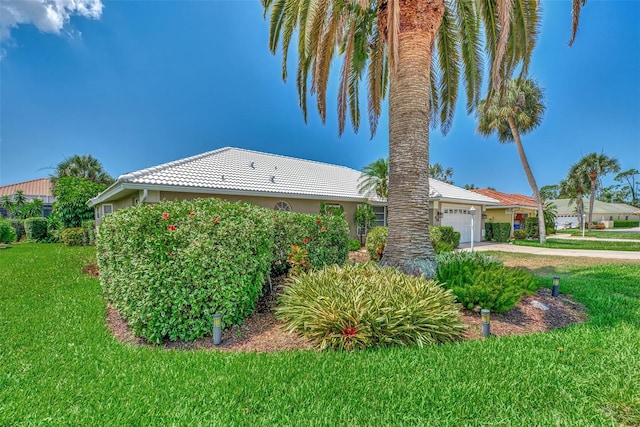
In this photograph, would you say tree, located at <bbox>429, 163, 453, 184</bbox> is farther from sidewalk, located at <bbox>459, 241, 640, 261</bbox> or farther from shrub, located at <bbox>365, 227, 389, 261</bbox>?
shrub, located at <bbox>365, 227, 389, 261</bbox>

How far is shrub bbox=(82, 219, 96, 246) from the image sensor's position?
19125 mm

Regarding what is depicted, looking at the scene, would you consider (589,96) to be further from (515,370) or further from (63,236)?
(63,236)

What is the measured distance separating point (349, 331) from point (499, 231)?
78.1 feet

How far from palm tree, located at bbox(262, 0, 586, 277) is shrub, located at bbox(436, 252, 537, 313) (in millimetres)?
517

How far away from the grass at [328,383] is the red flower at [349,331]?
0.30 m

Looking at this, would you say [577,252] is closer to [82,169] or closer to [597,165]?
[597,165]

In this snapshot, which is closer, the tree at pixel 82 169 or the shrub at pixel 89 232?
the shrub at pixel 89 232

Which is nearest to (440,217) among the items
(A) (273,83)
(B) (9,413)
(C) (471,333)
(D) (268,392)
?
(A) (273,83)

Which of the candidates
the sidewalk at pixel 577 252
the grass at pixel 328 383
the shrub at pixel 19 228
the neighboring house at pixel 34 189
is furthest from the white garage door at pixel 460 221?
the neighboring house at pixel 34 189

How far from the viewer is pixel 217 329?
4.38m

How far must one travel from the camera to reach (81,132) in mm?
23938

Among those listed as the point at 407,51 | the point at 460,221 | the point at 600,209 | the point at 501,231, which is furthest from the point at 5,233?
the point at 600,209

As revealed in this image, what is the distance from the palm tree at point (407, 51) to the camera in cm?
629

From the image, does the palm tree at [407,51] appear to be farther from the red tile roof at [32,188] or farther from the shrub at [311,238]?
the red tile roof at [32,188]
